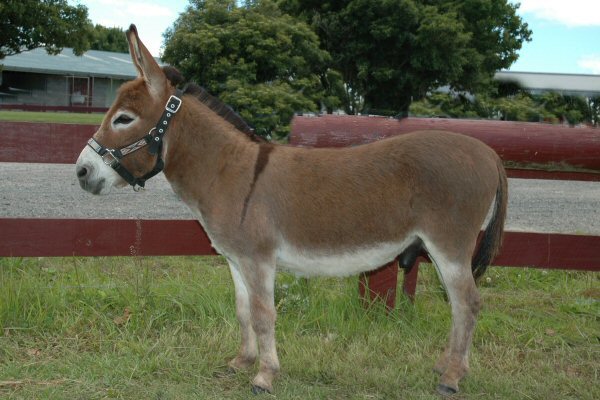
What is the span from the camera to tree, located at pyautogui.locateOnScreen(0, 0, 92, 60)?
103ft

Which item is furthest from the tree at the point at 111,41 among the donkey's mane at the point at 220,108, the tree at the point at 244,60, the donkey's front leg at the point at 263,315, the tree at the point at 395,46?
the donkey's front leg at the point at 263,315

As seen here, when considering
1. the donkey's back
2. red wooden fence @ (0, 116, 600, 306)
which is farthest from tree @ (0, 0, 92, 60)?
the donkey's back

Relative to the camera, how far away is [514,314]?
15.6 ft

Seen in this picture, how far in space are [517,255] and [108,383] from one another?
3.20 metres

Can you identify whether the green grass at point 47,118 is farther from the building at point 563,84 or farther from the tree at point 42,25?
the building at point 563,84

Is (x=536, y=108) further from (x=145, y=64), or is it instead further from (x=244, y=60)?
(x=244, y=60)

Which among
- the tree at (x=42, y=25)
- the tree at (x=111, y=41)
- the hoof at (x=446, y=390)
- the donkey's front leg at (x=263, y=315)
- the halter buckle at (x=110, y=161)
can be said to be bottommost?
the hoof at (x=446, y=390)

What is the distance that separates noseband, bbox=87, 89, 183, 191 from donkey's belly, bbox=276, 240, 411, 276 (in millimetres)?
917

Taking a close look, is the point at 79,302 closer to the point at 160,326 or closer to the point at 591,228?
the point at 160,326

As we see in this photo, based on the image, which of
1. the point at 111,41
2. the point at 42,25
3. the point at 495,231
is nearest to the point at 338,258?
the point at 495,231

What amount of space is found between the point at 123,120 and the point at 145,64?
347 millimetres

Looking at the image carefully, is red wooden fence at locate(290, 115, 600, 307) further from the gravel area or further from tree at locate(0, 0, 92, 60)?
tree at locate(0, 0, 92, 60)

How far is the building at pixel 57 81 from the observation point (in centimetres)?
4341

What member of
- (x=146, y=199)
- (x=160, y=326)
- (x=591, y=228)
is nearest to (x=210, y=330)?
(x=160, y=326)
